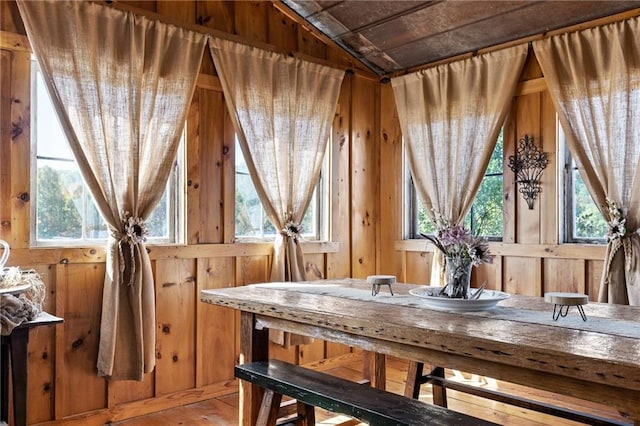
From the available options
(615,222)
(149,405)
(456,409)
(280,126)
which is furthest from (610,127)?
(149,405)

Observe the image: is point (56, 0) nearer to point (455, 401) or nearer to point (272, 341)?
point (272, 341)

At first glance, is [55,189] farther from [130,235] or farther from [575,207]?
[575,207]

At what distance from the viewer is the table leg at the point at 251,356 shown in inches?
94.8

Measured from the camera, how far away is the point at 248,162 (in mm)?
3418

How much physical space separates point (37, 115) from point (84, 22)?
0.55 m

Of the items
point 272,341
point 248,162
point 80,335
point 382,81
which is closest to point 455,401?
point 272,341

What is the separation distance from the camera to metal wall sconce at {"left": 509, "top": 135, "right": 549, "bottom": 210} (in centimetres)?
337

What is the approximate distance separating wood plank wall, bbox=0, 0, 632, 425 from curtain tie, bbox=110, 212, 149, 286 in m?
0.15

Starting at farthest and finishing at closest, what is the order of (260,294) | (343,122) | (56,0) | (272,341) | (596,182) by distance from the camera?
(343,122), (272,341), (596,182), (56,0), (260,294)

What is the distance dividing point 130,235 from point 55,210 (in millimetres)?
408

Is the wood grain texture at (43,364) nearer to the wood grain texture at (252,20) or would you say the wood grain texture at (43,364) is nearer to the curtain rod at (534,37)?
the wood grain texture at (252,20)

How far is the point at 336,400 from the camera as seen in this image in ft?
6.35

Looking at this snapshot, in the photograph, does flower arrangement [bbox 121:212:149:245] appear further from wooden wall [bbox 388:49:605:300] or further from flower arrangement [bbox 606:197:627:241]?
flower arrangement [bbox 606:197:627:241]

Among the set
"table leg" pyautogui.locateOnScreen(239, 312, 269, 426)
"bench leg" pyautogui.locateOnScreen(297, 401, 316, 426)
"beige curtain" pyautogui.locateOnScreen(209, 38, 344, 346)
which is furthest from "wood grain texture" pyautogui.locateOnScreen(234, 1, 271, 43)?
"bench leg" pyautogui.locateOnScreen(297, 401, 316, 426)
